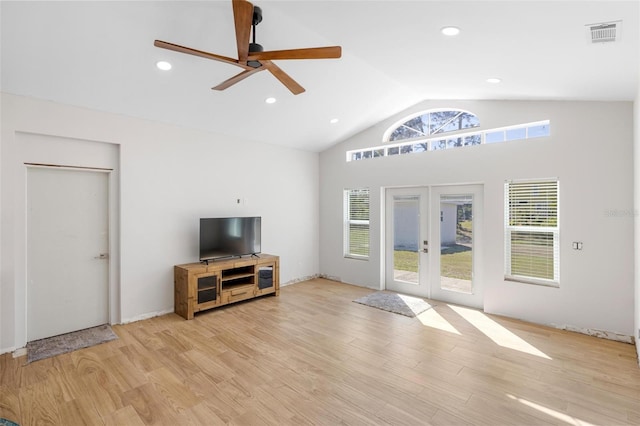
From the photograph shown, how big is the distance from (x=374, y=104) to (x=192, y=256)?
3.90 meters

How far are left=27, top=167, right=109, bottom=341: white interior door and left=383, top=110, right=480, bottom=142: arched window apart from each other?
15.9 feet

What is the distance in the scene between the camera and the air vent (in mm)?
2146

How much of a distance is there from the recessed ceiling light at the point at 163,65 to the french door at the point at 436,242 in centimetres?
415

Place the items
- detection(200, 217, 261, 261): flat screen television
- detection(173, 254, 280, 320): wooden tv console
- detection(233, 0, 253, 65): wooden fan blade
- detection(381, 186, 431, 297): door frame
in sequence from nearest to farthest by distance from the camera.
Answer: detection(233, 0, 253, 65): wooden fan blade
detection(173, 254, 280, 320): wooden tv console
detection(200, 217, 261, 261): flat screen television
detection(381, 186, 431, 297): door frame

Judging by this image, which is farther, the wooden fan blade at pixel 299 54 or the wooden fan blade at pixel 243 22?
the wooden fan blade at pixel 299 54

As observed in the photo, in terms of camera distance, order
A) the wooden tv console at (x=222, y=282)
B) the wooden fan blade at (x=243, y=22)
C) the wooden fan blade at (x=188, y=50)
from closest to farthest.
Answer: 1. the wooden fan blade at (x=243, y=22)
2. the wooden fan blade at (x=188, y=50)
3. the wooden tv console at (x=222, y=282)

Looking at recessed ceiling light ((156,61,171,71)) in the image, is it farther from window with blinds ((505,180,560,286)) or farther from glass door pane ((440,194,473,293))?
window with blinds ((505,180,560,286))

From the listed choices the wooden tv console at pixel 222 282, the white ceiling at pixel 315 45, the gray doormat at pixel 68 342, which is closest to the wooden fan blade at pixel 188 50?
the white ceiling at pixel 315 45

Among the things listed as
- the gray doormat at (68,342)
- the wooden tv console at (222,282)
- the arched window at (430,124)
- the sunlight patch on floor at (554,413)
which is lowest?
the sunlight patch on floor at (554,413)

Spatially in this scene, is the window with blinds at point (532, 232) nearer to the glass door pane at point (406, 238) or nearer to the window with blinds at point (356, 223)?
the glass door pane at point (406, 238)

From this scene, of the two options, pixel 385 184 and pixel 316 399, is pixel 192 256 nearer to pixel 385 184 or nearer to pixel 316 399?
pixel 316 399

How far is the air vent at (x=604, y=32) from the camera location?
2.15m

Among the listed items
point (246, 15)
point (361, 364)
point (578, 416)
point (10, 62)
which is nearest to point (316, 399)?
point (361, 364)

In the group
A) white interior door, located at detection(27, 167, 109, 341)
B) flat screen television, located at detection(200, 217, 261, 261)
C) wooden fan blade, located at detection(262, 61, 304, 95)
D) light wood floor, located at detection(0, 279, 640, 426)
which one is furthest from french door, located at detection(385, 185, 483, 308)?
white interior door, located at detection(27, 167, 109, 341)
